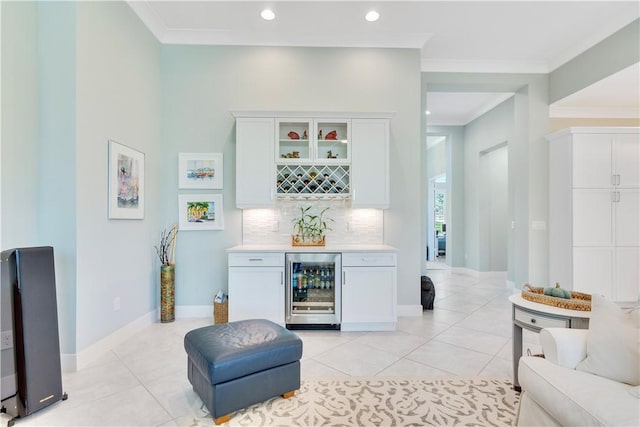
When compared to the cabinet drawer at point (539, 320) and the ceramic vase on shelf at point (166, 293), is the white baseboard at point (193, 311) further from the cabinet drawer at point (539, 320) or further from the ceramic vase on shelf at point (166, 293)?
the cabinet drawer at point (539, 320)

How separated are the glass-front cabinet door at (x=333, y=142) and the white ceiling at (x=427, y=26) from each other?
3.50 ft

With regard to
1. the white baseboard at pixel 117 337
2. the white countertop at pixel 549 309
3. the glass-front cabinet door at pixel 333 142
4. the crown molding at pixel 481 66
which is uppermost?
the crown molding at pixel 481 66

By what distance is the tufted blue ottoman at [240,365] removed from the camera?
1.84m

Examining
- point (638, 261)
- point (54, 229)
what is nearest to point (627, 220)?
point (638, 261)

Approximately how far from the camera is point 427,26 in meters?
3.64

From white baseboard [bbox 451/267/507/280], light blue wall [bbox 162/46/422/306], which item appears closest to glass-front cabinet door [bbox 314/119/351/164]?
light blue wall [bbox 162/46/422/306]

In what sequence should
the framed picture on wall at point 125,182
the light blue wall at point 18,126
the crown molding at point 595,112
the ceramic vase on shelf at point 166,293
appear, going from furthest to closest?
the crown molding at point 595,112, the ceramic vase on shelf at point 166,293, the framed picture on wall at point 125,182, the light blue wall at point 18,126

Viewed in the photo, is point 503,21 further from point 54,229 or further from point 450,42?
point 54,229

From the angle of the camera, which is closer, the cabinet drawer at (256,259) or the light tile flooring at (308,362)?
the light tile flooring at (308,362)

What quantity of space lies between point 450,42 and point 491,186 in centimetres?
339

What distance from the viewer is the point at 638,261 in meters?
3.93

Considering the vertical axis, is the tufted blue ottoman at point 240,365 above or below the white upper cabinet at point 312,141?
below

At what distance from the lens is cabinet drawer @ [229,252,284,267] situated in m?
3.33

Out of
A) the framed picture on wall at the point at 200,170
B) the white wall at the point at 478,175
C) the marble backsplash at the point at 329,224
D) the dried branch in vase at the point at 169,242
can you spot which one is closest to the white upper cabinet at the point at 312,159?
the marble backsplash at the point at 329,224
